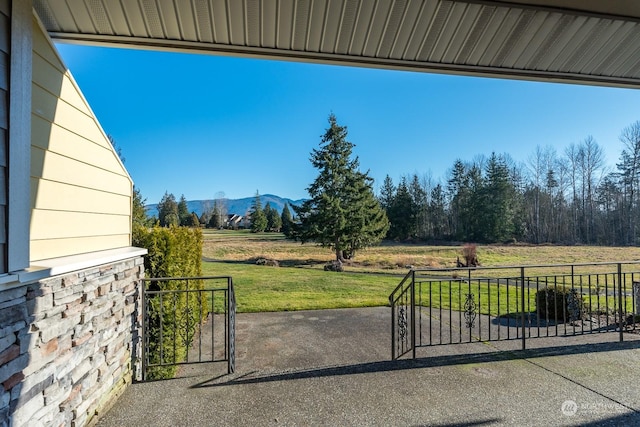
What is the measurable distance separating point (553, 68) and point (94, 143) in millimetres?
3922

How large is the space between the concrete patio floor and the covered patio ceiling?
9.25 feet

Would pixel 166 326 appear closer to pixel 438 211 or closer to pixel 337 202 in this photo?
pixel 337 202

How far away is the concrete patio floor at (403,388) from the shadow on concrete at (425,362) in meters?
0.01

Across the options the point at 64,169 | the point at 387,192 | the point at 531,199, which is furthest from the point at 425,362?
the point at 531,199

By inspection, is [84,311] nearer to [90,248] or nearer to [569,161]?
[90,248]

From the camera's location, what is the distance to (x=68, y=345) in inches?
78.5

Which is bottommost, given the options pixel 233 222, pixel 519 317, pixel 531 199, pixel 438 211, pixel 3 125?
pixel 519 317

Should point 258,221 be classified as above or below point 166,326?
above

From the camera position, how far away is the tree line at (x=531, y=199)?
86.2ft

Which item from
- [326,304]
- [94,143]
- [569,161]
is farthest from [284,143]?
[569,161]

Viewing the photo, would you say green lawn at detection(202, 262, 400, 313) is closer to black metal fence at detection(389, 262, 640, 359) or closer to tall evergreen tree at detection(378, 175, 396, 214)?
black metal fence at detection(389, 262, 640, 359)

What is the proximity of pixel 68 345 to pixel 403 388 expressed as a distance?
2622 millimetres

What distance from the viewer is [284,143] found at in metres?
25.3

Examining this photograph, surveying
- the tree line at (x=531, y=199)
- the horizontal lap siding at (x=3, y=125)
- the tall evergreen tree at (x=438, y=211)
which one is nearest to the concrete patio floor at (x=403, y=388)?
the horizontal lap siding at (x=3, y=125)
